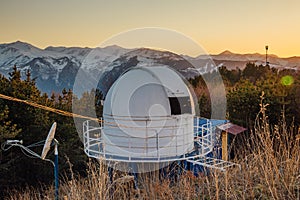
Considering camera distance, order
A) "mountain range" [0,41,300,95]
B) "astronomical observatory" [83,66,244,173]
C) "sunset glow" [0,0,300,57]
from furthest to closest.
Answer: "mountain range" [0,41,300,95]
"sunset glow" [0,0,300,57]
"astronomical observatory" [83,66,244,173]

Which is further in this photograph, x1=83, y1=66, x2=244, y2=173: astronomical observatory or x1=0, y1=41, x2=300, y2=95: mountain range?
x1=0, y1=41, x2=300, y2=95: mountain range

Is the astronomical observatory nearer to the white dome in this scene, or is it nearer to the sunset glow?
the white dome

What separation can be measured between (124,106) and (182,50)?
9.79 meters

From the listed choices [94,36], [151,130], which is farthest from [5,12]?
[151,130]

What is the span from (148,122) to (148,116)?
0.15m

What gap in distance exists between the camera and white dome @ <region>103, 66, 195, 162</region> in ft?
27.0

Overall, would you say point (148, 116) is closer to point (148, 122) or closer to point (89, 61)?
point (148, 122)

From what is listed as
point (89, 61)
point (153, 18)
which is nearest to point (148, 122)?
point (153, 18)

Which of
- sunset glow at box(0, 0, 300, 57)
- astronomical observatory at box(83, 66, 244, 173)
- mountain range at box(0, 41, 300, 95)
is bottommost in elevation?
astronomical observatory at box(83, 66, 244, 173)

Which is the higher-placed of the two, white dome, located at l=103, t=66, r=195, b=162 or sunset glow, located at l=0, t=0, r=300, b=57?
sunset glow, located at l=0, t=0, r=300, b=57

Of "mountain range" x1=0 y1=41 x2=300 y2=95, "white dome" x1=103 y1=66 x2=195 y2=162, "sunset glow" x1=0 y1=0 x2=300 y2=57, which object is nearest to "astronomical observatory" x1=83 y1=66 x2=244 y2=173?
"white dome" x1=103 y1=66 x2=195 y2=162

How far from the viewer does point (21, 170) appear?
1256 cm

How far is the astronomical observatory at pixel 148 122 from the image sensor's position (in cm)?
821

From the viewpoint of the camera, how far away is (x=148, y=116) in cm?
816
